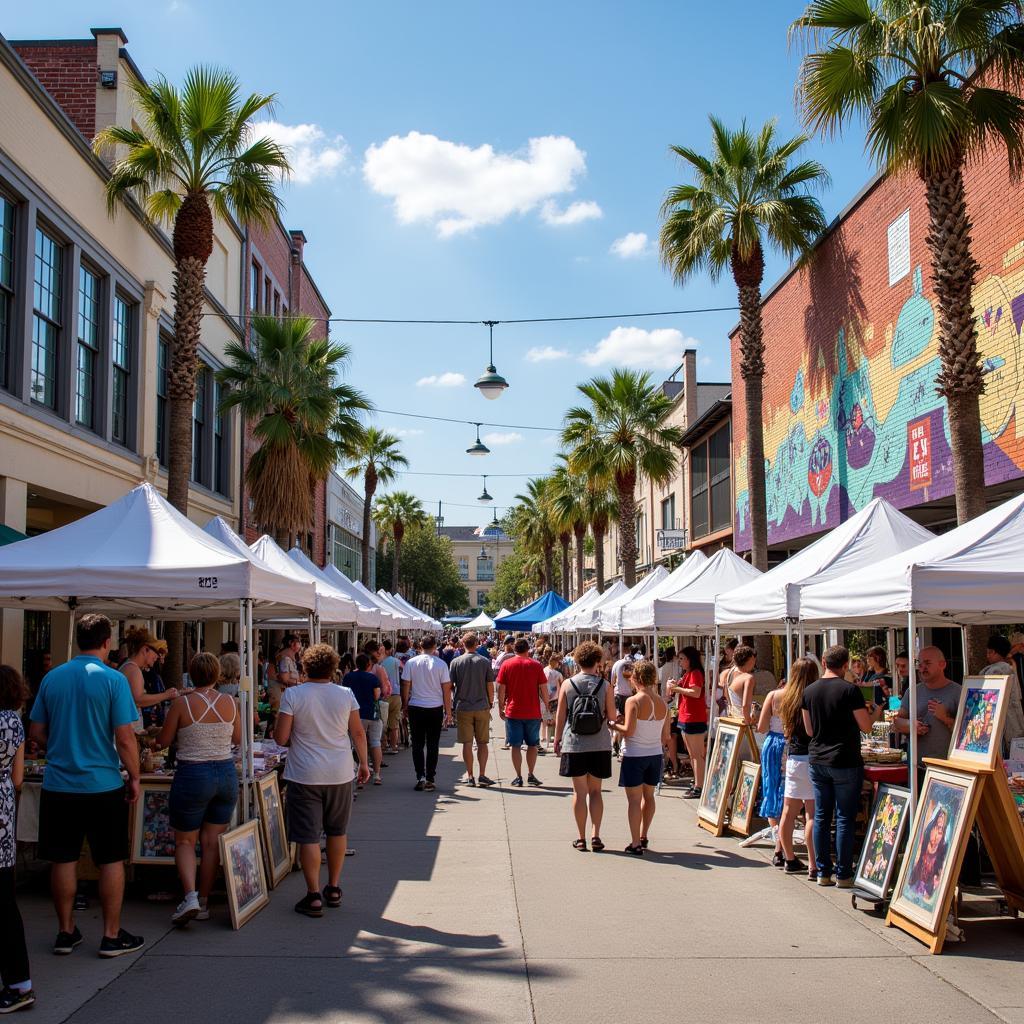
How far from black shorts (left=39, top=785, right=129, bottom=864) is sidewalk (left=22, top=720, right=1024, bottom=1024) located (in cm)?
62

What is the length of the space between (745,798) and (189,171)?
12903mm

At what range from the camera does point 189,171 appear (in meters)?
17.1

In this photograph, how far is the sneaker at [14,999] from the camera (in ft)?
17.6

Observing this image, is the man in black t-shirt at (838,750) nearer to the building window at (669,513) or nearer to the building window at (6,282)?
the building window at (6,282)

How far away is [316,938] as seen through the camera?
22.6 feet

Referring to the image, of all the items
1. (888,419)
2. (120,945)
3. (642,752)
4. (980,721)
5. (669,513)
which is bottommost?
(120,945)

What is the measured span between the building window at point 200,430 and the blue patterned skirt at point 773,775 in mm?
18480

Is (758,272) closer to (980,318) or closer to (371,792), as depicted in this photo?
(980,318)

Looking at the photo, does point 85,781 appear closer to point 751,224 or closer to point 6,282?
point 6,282

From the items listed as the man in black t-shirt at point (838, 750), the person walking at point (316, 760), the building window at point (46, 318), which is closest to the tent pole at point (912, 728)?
→ the man in black t-shirt at point (838, 750)

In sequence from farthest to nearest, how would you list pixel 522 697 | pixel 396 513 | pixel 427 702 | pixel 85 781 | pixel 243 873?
pixel 396 513
pixel 522 697
pixel 427 702
pixel 243 873
pixel 85 781

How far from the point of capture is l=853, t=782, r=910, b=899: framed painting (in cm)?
739

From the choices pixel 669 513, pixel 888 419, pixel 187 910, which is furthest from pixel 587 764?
pixel 669 513

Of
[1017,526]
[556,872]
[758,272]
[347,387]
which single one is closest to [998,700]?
[1017,526]
